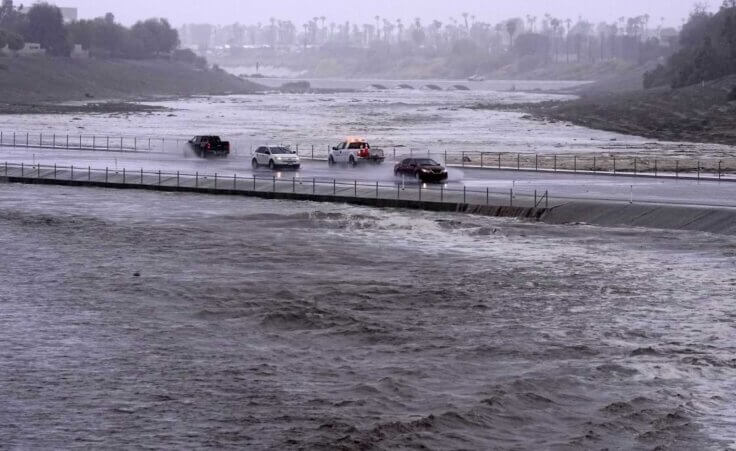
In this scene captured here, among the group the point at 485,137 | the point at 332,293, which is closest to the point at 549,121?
the point at 485,137

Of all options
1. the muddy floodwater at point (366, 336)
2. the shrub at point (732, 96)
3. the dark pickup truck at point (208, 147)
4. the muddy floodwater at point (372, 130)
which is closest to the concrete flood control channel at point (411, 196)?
the muddy floodwater at point (366, 336)

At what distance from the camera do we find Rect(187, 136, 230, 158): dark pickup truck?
8381 centimetres

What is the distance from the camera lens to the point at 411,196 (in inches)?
2298

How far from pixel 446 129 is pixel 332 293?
97.9m

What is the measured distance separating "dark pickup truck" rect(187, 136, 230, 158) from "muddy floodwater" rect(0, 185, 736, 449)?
3093cm

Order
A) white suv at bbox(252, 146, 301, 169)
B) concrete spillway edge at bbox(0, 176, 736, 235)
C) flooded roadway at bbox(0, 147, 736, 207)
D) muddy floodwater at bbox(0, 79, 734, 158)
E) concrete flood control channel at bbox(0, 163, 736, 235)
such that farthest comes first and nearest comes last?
muddy floodwater at bbox(0, 79, 734, 158)
white suv at bbox(252, 146, 301, 169)
flooded roadway at bbox(0, 147, 736, 207)
concrete flood control channel at bbox(0, 163, 736, 235)
concrete spillway edge at bbox(0, 176, 736, 235)

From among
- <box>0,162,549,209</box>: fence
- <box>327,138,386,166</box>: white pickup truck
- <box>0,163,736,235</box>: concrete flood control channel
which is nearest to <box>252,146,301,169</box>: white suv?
<box>327,138,386,166</box>: white pickup truck

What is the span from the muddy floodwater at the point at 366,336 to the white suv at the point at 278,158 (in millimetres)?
18854

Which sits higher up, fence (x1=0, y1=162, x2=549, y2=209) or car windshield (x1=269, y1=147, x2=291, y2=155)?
car windshield (x1=269, y1=147, x2=291, y2=155)

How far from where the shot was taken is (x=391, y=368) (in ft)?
96.5

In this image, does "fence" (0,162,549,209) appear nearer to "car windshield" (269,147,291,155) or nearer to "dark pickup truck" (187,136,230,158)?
"car windshield" (269,147,291,155)

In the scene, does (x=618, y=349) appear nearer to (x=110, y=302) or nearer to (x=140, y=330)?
(x=140, y=330)

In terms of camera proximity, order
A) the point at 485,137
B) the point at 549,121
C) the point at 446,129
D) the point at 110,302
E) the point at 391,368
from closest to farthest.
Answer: the point at 391,368 → the point at 110,302 → the point at 485,137 → the point at 446,129 → the point at 549,121

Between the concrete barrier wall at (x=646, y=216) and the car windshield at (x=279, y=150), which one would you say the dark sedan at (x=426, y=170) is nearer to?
the car windshield at (x=279, y=150)
